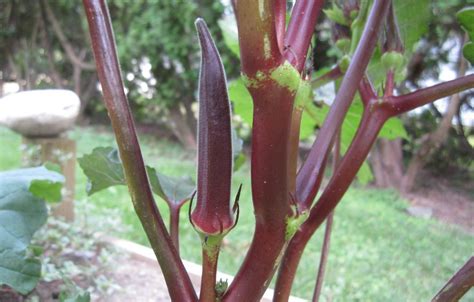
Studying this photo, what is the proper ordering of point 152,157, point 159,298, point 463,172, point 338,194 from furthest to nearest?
1. point 152,157
2. point 463,172
3. point 159,298
4. point 338,194

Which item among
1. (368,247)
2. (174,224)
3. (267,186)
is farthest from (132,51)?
(267,186)

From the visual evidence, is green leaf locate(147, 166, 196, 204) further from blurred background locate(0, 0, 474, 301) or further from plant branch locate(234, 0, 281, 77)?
plant branch locate(234, 0, 281, 77)

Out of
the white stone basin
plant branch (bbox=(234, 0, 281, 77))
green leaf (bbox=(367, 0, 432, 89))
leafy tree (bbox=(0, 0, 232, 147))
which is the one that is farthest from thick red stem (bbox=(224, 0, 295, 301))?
leafy tree (bbox=(0, 0, 232, 147))

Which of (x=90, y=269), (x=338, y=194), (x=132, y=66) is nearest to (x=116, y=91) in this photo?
(x=338, y=194)

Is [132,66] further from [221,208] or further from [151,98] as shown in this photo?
[221,208]

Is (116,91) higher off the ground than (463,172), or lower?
higher

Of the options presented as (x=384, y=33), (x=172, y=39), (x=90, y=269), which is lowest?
(x=90, y=269)
